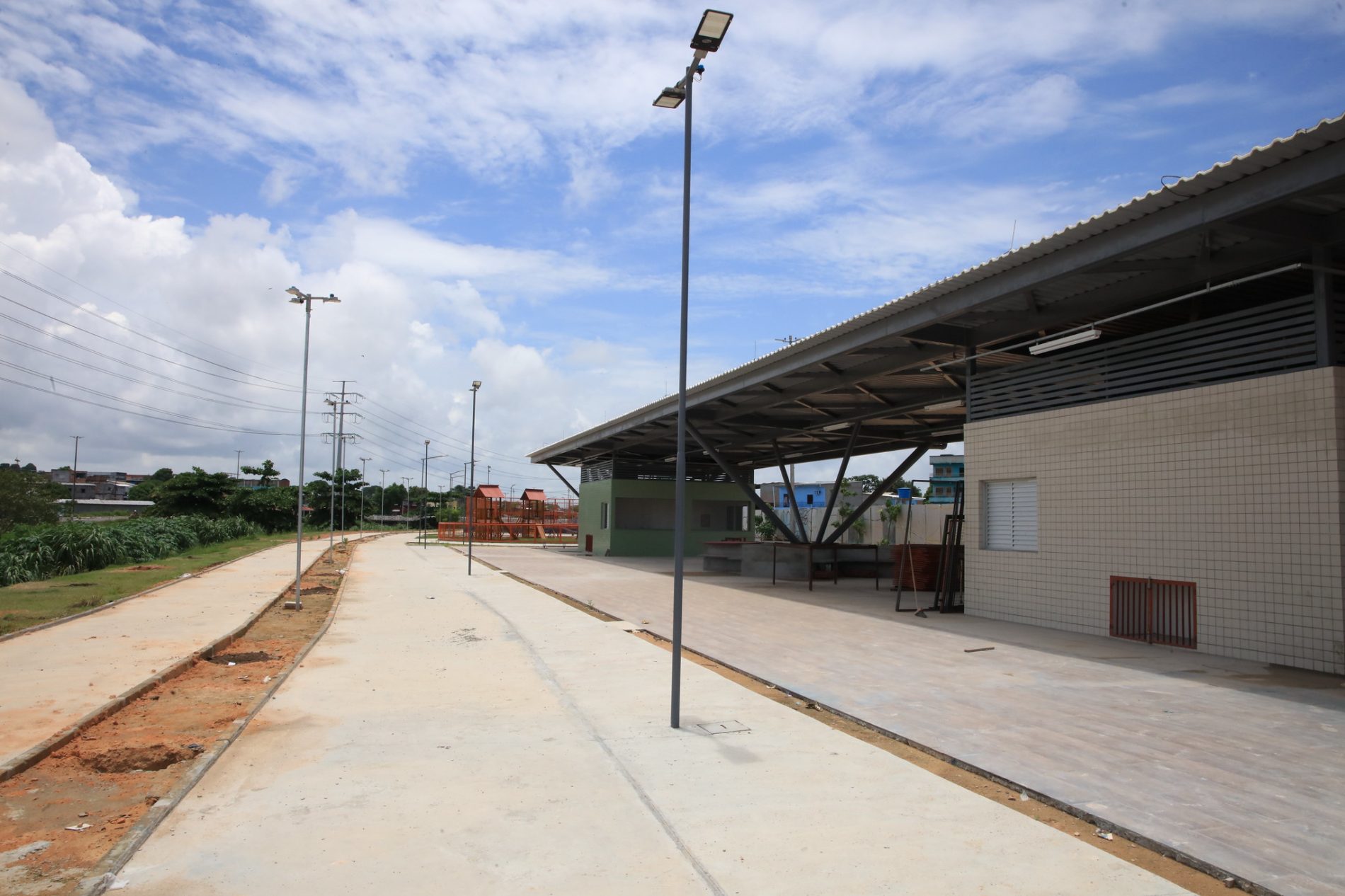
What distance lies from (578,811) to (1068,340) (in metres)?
9.54

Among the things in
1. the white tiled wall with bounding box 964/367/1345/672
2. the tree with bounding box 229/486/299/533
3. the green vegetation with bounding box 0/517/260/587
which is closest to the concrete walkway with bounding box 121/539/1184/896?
the white tiled wall with bounding box 964/367/1345/672

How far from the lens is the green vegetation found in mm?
25078

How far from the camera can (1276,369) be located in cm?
990

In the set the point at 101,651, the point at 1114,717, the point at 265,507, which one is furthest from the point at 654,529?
the point at 265,507

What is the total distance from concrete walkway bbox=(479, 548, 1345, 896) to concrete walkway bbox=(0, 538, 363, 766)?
279 inches

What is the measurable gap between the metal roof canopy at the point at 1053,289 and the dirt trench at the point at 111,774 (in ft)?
34.7

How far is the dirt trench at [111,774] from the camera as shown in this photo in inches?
182

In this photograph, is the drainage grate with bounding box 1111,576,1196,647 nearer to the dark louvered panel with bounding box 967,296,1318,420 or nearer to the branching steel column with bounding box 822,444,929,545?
the dark louvered panel with bounding box 967,296,1318,420

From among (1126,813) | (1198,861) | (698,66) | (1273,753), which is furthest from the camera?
(698,66)

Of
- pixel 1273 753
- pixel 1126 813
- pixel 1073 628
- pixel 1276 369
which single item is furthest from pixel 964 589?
pixel 1126 813

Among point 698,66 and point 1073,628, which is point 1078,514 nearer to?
point 1073,628

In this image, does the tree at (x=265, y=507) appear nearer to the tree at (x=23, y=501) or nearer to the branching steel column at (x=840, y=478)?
the tree at (x=23, y=501)

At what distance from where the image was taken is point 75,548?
27.8 m

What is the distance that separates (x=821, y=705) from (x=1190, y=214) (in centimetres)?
657
